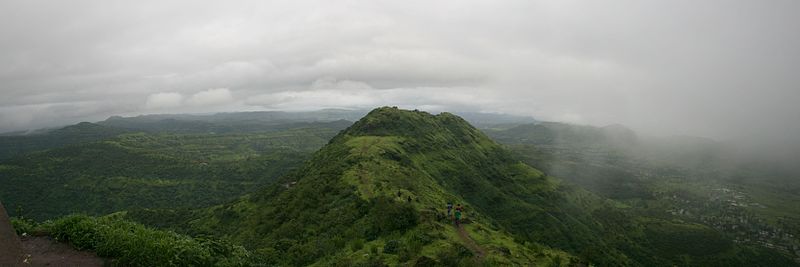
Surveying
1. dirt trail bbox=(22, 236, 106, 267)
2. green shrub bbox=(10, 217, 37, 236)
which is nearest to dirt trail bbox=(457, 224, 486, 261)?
dirt trail bbox=(22, 236, 106, 267)

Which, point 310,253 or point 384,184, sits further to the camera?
point 384,184

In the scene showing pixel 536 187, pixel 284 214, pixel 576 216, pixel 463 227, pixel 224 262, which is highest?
pixel 224 262

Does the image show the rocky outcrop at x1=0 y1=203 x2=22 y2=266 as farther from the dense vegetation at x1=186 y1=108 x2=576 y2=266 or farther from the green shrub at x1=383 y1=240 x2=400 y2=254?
the green shrub at x1=383 y1=240 x2=400 y2=254

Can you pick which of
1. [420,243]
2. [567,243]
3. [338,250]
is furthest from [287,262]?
[567,243]

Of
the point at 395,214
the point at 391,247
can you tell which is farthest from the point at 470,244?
the point at 391,247

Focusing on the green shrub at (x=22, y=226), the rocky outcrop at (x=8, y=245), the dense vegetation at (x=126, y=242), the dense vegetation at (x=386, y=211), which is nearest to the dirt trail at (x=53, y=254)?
the dense vegetation at (x=126, y=242)

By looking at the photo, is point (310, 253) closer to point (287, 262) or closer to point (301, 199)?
point (287, 262)
